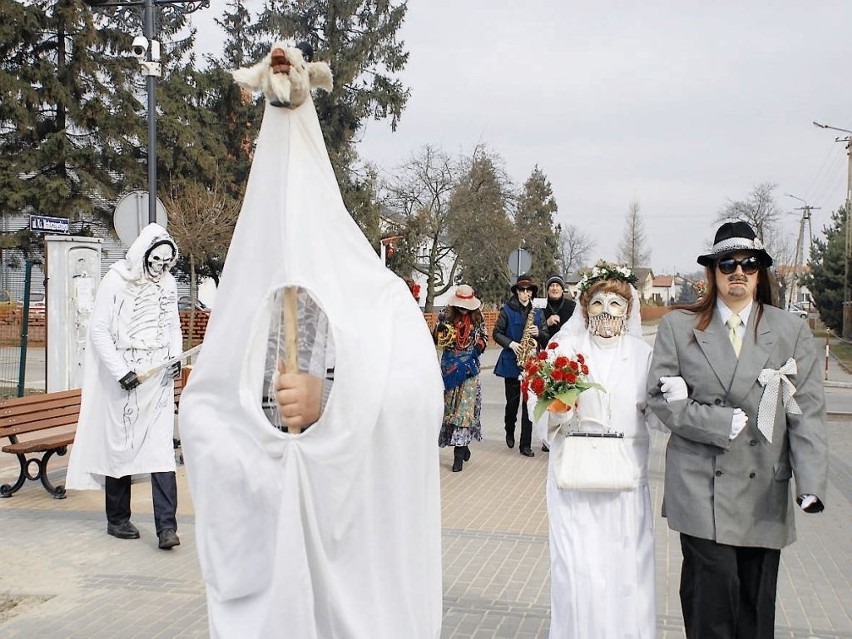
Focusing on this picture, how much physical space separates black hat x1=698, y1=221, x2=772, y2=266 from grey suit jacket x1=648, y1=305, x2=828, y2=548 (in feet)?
0.84

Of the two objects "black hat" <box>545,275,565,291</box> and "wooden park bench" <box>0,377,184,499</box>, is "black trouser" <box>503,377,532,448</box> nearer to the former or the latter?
"black hat" <box>545,275,565,291</box>

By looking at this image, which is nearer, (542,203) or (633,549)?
(633,549)

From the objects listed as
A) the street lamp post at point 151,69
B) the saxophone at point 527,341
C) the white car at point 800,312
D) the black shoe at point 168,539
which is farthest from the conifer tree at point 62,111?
the black shoe at point 168,539

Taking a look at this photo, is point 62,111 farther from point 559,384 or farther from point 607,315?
point 559,384

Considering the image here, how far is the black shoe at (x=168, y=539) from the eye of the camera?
604 cm

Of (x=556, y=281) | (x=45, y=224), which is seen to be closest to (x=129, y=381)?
(x=556, y=281)

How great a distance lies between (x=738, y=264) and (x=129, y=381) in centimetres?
417

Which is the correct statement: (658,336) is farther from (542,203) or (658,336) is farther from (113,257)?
(542,203)

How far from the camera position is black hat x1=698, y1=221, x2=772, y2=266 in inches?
143

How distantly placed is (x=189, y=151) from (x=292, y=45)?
28.7 m

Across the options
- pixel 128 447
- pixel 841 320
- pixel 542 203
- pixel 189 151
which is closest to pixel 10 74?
pixel 189 151

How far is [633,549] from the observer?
13.1 feet

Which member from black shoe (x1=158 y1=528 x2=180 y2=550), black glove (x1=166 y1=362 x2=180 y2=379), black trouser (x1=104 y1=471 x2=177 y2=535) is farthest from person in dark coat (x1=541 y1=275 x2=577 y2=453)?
black shoe (x1=158 y1=528 x2=180 y2=550)

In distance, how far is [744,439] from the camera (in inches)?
137
